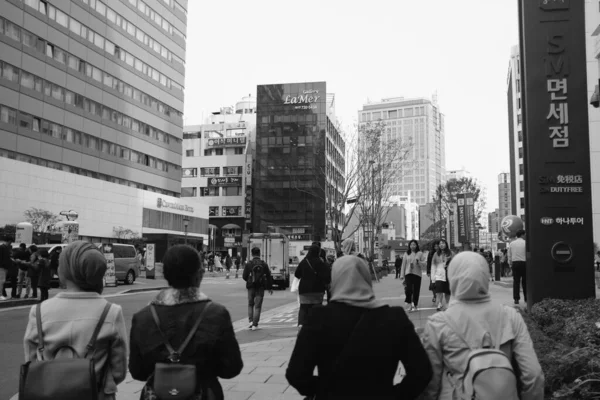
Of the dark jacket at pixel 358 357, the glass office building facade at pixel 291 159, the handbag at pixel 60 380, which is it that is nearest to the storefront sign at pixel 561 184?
the dark jacket at pixel 358 357

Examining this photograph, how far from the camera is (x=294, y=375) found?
3.06 meters

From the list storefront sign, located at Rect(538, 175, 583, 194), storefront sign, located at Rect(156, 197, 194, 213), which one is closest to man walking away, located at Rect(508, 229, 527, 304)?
storefront sign, located at Rect(538, 175, 583, 194)

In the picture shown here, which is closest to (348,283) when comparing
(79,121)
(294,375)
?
(294,375)

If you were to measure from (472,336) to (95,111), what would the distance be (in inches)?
2149

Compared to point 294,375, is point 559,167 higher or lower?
higher

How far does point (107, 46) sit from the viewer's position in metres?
55.3

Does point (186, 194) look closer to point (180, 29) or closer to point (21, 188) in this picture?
point (180, 29)

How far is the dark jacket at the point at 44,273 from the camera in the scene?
17047 mm

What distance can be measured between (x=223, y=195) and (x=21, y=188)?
176ft

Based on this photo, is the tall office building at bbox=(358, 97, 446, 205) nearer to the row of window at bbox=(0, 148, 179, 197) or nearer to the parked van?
the row of window at bbox=(0, 148, 179, 197)

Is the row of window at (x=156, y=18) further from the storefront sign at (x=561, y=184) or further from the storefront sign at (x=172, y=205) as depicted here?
the storefront sign at (x=561, y=184)

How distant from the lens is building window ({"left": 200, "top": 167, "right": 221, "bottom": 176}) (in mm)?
97375

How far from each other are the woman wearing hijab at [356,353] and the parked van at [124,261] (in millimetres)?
27897

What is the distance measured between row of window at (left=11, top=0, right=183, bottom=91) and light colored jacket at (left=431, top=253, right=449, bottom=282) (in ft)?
140
